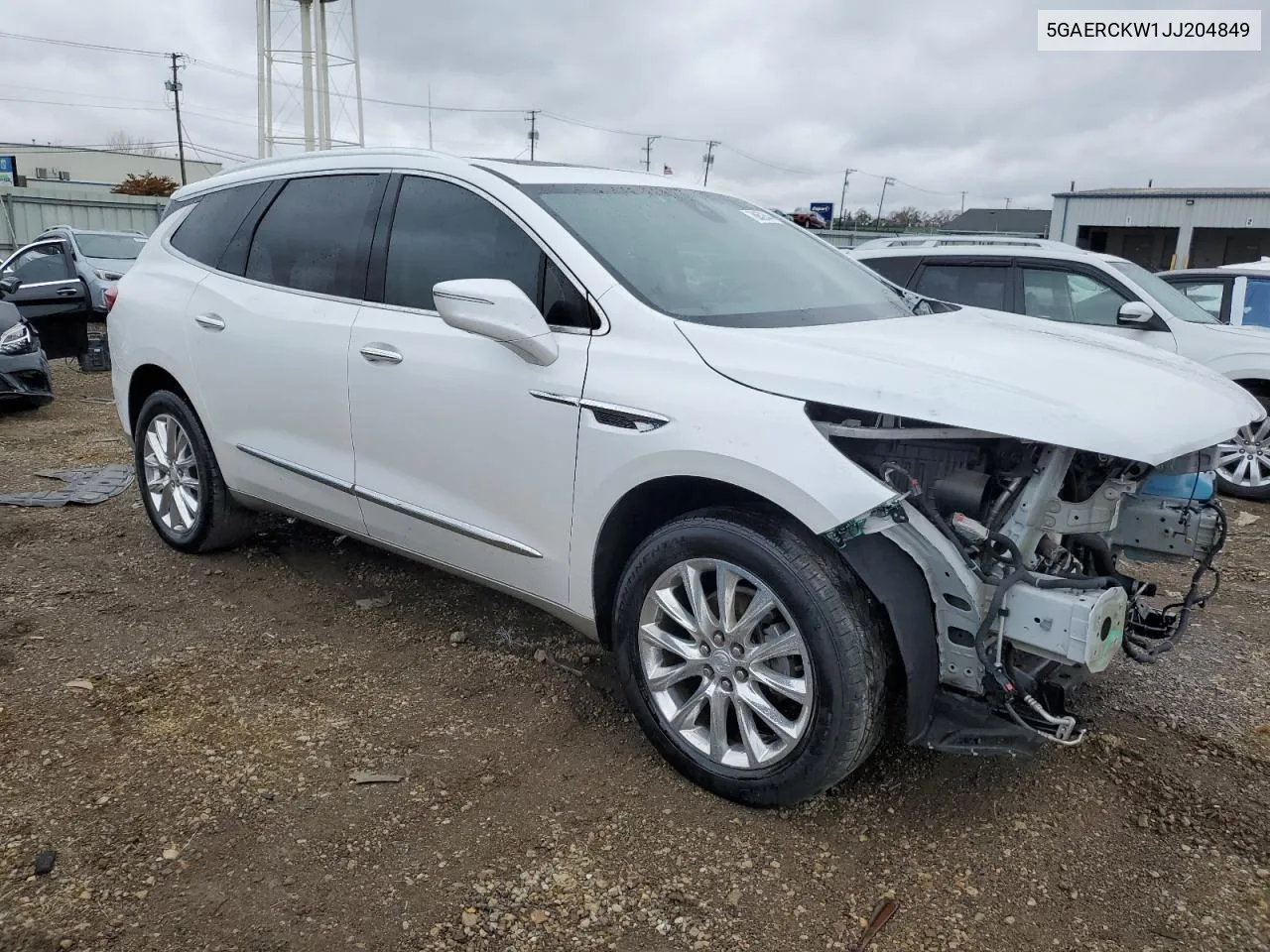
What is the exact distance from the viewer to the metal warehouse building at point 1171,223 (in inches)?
1253

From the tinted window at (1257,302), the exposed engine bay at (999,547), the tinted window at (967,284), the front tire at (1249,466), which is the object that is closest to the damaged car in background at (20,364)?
the tinted window at (967,284)

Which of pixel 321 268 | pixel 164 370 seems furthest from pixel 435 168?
pixel 164 370

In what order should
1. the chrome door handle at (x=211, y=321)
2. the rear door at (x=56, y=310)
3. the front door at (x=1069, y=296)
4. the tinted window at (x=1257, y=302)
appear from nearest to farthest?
the chrome door handle at (x=211, y=321) → the front door at (x=1069, y=296) → the tinted window at (x=1257, y=302) → the rear door at (x=56, y=310)

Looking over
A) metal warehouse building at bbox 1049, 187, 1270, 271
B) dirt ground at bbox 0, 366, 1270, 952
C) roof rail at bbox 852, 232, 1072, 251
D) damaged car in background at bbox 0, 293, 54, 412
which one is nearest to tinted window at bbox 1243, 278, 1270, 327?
roof rail at bbox 852, 232, 1072, 251

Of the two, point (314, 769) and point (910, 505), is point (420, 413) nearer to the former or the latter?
point (314, 769)

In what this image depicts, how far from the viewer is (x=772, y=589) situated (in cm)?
249

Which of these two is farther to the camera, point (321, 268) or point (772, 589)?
point (321, 268)

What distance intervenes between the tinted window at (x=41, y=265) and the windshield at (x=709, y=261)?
11014 mm

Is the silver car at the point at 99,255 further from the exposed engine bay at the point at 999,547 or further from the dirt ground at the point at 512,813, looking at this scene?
the exposed engine bay at the point at 999,547

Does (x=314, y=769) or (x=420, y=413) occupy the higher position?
(x=420, y=413)

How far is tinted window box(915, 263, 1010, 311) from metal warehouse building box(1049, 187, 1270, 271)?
2760 centimetres

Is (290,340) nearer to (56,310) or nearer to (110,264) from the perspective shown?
(56,310)

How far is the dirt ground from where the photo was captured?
2297 millimetres

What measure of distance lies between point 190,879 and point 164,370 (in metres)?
2.81
